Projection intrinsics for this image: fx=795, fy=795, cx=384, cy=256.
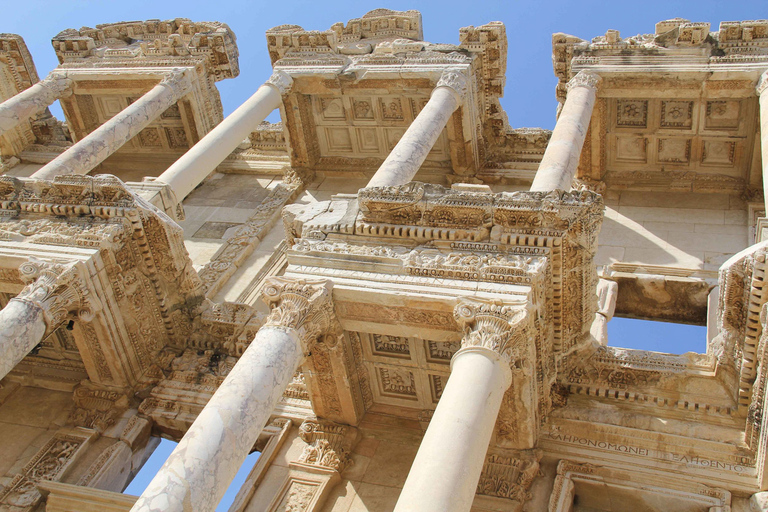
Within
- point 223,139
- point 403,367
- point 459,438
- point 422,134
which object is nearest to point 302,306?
point 403,367

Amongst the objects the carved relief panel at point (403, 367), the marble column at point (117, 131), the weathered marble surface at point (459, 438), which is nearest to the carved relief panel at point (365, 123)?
the marble column at point (117, 131)

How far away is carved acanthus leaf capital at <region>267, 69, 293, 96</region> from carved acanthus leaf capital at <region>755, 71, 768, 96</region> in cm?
868

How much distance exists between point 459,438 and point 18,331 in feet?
18.6

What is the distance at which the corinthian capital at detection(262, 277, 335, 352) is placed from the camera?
29.6ft

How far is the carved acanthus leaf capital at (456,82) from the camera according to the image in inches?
584

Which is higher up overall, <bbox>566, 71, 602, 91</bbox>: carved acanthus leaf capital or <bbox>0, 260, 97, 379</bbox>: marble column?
<bbox>566, 71, 602, 91</bbox>: carved acanthus leaf capital

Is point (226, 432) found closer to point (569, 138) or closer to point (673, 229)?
point (569, 138)

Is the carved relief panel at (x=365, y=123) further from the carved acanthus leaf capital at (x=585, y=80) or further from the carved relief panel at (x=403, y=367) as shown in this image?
the carved relief panel at (x=403, y=367)

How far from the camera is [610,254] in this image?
13.9m

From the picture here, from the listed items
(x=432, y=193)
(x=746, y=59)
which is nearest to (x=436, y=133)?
(x=432, y=193)

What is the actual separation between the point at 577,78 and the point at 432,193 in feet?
18.7

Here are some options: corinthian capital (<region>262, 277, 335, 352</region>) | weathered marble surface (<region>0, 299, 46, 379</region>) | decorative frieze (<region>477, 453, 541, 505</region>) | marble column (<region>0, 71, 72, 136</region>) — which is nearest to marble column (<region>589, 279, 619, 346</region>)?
decorative frieze (<region>477, 453, 541, 505</region>)

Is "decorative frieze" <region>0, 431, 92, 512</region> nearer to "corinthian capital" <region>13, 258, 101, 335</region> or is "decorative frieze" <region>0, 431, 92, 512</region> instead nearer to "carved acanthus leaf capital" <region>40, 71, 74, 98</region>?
"corinthian capital" <region>13, 258, 101, 335</region>

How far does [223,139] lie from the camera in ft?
47.7
